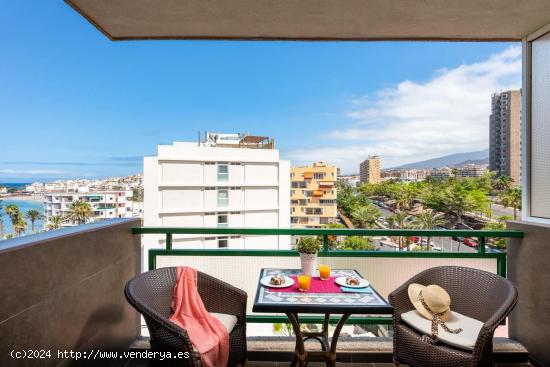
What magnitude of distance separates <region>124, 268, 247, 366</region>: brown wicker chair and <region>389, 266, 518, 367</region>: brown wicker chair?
1.01 meters

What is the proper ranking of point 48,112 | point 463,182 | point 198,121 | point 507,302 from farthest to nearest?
point 198,121
point 48,112
point 463,182
point 507,302


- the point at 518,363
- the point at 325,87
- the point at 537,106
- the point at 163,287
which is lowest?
the point at 518,363

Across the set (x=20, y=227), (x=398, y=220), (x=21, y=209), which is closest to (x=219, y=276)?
(x=20, y=227)

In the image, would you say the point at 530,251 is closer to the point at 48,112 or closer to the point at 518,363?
the point at 518,363

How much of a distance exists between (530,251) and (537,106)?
125 centimetres

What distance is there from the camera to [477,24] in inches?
94.0

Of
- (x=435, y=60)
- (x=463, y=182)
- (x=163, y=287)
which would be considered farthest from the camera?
(x=435, y=60)

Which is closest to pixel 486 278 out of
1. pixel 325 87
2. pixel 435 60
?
pixel 325 87

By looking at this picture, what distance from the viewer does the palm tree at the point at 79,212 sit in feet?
117

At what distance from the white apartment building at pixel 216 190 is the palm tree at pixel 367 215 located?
42.0 feet

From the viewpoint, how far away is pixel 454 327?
1852 millimetres

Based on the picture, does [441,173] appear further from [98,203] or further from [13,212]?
[13,212]

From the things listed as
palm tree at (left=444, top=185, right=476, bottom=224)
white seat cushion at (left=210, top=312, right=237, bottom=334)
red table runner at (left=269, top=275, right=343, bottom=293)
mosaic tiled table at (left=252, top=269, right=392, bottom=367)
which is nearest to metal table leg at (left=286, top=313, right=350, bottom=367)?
mosaic tiled table at (left=252, top=269, right=392, bottom=367)

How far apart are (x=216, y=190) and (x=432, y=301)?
35468mm
